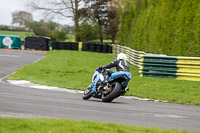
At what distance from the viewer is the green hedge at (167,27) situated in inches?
720

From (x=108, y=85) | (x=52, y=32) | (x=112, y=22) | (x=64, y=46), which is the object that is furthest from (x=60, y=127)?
(x=112, y=22)

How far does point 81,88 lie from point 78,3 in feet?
157

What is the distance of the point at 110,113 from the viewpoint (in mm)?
8758

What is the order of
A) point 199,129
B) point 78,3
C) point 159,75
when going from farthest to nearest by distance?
point 78,3
point 159,75
point 199,129

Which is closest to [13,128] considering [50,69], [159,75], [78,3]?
[159,75]

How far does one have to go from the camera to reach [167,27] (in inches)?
863

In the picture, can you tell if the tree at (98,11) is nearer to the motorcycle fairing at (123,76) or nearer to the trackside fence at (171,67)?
the trackside fence at (171,67)

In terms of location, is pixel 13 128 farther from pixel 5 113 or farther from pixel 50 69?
pixel 50 69

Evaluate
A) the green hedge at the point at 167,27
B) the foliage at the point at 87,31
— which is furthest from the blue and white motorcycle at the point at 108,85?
the foliage at the point at 87,31

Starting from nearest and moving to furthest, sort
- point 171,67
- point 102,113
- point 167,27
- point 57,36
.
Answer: point 102,113, point 171,67, point 167,27, point 57,36

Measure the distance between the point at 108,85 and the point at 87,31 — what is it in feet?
160

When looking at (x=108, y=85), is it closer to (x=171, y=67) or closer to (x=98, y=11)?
(x=171, y=67)

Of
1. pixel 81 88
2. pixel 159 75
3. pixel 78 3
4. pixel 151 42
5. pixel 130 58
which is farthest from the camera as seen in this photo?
pixel 78 3

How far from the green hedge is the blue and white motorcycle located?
7549 millimetres
